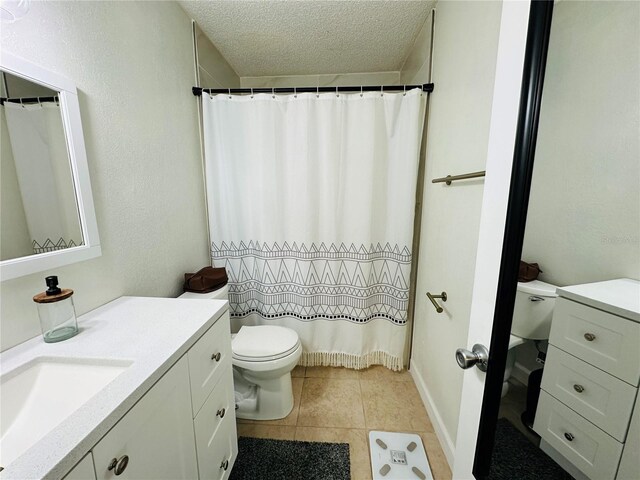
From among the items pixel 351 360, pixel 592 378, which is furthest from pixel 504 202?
pixel 351 360

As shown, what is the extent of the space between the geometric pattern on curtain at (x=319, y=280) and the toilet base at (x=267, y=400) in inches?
18.0

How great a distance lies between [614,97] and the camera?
357 mm

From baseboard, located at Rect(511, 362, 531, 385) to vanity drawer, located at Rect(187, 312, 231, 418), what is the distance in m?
0.86

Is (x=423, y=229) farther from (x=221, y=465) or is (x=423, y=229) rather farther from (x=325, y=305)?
(x=221, y=465)

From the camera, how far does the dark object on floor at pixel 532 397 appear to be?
0.48 m

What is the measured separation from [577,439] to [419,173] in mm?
1608

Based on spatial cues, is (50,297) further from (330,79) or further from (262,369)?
(330,79)

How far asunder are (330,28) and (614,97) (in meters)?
1.80

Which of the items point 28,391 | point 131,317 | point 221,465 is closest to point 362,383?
point 221,465

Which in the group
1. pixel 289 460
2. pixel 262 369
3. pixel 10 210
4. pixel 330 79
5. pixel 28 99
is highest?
pixel 330 79

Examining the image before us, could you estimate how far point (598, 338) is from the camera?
38 cm

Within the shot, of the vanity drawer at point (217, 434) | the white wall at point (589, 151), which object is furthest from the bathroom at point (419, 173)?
the vanity drawer at point (217, 434)

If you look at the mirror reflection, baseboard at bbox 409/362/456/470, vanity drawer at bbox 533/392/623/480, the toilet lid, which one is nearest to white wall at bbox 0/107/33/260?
the mirror reflection

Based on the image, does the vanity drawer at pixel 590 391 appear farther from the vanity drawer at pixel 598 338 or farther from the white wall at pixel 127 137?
the white wall at pixel 127 137
